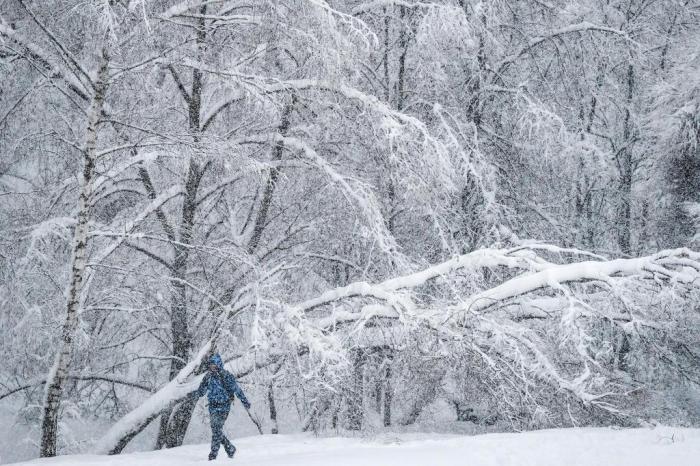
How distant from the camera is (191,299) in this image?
970cm

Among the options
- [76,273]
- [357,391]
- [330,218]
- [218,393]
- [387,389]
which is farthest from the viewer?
[330,218]

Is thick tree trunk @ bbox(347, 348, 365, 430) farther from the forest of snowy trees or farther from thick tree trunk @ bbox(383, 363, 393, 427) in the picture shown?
thick tree trunk @ bbox(383, 363, 393, 427)

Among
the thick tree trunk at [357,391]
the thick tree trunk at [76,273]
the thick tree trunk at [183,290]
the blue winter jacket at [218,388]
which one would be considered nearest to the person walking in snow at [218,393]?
the blue winter jacket at [218,388]

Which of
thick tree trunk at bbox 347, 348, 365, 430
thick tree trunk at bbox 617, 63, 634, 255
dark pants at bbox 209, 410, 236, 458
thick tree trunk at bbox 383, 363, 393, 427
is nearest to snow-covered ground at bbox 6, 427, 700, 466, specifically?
dark pants at bbox 209, 410, 236, 458

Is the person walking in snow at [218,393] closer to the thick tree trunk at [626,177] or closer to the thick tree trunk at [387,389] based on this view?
the thick tree trunk at [387,389]

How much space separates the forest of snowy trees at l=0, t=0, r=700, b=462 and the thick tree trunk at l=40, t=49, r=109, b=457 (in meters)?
0.03

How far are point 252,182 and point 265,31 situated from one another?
3039mm

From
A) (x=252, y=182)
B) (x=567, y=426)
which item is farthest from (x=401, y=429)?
(x=252, y=182)

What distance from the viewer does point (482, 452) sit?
5855 millimetres

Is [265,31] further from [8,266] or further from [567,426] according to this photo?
[567,426]

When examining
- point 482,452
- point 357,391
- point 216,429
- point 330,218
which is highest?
point 330,218

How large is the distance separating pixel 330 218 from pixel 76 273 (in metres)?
4.38

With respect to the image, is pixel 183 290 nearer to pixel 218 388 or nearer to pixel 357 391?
pixel 218 388

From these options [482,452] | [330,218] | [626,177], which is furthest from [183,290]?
[626,177]
